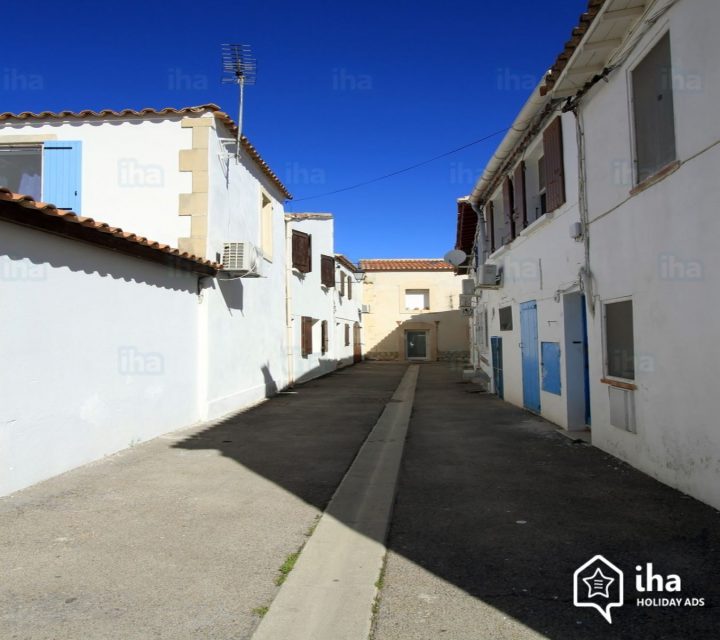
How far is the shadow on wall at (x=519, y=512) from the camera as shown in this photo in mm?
2967

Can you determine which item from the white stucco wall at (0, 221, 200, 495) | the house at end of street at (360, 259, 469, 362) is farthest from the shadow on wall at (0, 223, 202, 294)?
the house at end of street at (360, 259, 469, 362)

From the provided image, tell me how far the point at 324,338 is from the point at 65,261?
54.3 feet

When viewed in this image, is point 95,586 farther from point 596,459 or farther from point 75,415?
point 596,459

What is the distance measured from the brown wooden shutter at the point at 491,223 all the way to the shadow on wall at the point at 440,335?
1767cm

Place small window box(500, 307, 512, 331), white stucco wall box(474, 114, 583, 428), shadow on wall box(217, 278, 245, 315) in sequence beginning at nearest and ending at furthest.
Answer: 1. white stucco wall box(474, 114, 583, 428)
2. shadow on wall box(217, 278, 245, 315)
3. small window box(500, 307, 512, 331)

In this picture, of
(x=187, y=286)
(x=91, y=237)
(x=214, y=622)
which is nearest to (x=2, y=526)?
(x=214, y=622)

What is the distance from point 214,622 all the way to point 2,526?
2.28 meters

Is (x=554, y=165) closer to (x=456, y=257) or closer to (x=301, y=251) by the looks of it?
(x=456, y=257)

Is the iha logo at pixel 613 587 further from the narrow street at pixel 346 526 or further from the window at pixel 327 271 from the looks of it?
the window at pixel 327 271

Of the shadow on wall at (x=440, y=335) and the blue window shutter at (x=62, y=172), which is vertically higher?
the blue window shutter at (x=62, y=172)

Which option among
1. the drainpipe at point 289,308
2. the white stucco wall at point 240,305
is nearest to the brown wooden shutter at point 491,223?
the white stucco wall at point 240,305

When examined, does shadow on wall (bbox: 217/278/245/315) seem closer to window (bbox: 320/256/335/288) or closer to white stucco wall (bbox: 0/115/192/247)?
white stucco wall (bbox: 0/115/192/247)

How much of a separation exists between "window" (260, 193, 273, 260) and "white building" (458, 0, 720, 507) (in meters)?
6.59

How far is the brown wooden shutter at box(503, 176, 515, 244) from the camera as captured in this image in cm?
1143
